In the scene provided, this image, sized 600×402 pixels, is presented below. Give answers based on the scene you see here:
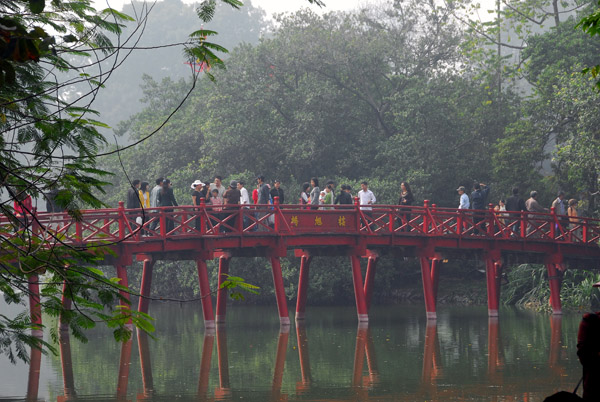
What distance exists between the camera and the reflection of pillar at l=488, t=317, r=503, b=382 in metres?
16.9

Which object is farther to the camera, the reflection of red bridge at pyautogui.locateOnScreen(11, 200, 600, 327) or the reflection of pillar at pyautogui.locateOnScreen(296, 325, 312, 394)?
the reflection of red bridge at pyautogui.locateOnScreen(11, 200, 600, 327)

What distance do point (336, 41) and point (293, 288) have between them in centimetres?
989

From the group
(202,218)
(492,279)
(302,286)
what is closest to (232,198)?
(202,218)

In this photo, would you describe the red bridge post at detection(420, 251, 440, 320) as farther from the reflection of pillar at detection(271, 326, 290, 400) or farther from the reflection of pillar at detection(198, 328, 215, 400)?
the reflection of pillar at detection(198, 328, 215, 400)

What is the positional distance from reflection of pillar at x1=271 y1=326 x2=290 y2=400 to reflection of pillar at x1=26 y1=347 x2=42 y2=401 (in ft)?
12.2

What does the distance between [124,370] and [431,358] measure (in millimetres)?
5858

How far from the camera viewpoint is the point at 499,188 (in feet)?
112

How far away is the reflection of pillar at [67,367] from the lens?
1596 cm

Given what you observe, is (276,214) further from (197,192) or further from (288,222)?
(197,192)

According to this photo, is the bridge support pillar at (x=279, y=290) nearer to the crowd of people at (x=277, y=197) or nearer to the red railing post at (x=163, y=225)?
the crowd of people at (x=277, y=197)

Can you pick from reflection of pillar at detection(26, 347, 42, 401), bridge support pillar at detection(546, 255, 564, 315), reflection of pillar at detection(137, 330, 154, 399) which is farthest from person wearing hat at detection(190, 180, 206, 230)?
bridge support pillar at detection(546, 255, 564, 315)

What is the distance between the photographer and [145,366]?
19047 mm

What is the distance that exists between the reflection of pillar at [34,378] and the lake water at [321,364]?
0.04m

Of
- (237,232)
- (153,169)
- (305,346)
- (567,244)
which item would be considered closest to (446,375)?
(305,346)
